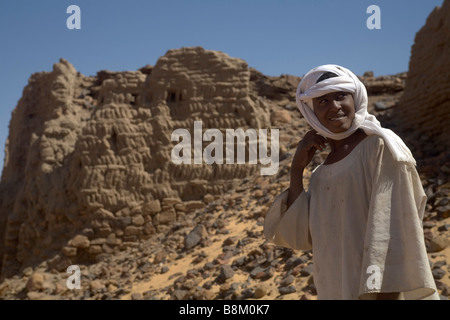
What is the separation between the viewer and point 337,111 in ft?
7.04

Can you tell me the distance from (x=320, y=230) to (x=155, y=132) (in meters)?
8.84

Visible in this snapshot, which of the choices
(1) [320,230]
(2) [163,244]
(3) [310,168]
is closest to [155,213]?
(2) [163,244]

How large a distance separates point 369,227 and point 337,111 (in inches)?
21.8

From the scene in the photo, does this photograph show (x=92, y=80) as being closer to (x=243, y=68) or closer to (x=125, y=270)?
(x=243, y=68)

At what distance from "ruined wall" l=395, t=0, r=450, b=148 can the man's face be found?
6.69 meters

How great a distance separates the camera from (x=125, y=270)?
29.3 ft
